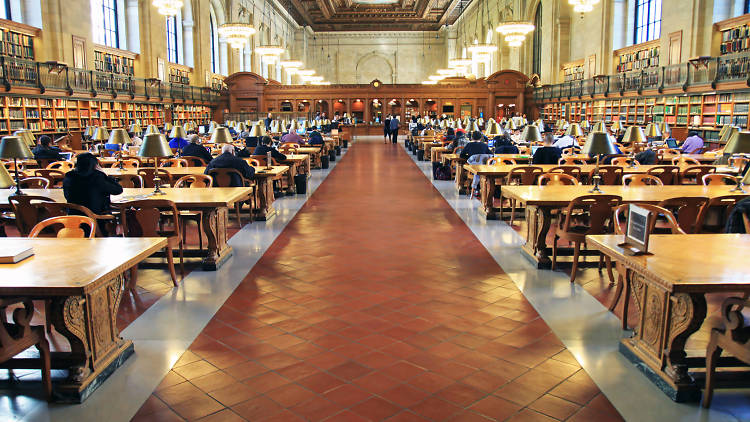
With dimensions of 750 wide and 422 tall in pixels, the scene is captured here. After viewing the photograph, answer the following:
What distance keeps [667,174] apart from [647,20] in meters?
13.6

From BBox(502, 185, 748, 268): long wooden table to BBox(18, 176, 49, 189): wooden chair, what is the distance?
5375mm

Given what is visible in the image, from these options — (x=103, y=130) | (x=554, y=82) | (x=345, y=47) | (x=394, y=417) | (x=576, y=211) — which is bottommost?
(x=394, y=417)

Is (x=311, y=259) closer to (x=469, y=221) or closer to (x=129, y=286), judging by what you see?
(x=129, y=286)

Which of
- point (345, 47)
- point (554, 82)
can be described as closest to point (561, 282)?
point (554, 82)

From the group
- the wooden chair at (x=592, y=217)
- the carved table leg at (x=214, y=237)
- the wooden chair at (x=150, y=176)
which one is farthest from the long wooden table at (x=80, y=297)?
the wooden chair at (x=150, y=176)

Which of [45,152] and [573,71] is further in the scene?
[573,71]

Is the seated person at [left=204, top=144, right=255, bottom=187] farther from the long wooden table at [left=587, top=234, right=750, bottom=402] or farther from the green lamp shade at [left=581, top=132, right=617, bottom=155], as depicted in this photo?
the long wooden table at [left=587, top=234, right=750, bottom=402]

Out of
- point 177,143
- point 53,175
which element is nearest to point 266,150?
point 53,175

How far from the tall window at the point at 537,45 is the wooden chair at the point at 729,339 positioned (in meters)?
26.3

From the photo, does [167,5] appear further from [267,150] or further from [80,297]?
[80,297]

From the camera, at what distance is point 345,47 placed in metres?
44.9

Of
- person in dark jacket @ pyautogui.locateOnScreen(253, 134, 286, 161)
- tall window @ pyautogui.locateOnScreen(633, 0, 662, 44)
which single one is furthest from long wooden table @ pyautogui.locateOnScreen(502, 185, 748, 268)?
tall window @ pyautogui.locateOnScreen(633, 0, 662, 44)

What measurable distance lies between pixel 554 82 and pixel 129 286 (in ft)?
76.9

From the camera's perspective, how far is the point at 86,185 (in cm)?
505
